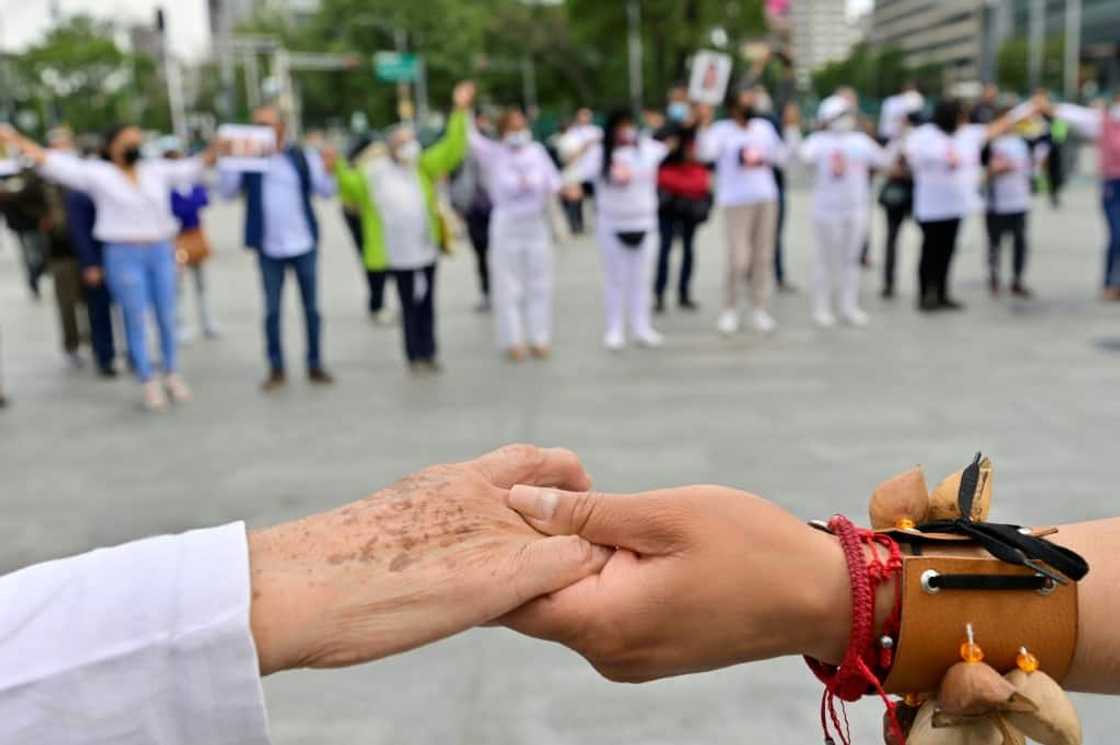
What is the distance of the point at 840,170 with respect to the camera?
848 centimetres

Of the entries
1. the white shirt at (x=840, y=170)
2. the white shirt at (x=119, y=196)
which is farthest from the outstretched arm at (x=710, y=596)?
the white shirt at (x=840, y=170)

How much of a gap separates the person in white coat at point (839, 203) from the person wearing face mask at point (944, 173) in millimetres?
439

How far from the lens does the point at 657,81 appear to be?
42.0m

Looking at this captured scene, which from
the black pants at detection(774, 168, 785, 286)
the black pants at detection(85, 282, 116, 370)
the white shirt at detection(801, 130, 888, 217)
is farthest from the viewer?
the black pants at detection(774, 168, 785, 286)

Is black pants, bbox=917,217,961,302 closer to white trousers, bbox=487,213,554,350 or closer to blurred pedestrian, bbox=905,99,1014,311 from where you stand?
blurred pedestrian, bbox=905,99,1014,311

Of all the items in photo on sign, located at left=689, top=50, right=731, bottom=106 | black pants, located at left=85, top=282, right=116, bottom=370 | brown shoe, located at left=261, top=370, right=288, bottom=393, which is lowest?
brown shoe, located at left=261, top=370, right=288, bottom=393

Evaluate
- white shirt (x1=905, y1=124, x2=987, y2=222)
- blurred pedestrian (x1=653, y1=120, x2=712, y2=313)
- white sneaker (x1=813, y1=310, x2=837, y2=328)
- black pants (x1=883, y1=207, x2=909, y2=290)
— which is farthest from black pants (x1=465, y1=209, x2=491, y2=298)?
white shirt (x1=905, y1=124, x2=987, y2=222)

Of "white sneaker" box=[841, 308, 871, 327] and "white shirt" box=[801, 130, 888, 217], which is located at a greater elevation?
"white shirt" box=[801, 130, 888, 217]

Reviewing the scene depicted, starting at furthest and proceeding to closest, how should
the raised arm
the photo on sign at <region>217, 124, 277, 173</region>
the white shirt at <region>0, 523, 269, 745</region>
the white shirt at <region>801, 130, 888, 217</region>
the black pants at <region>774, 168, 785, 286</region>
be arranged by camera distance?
the black pants at <region>774, 168, 785, 286</region> → the white shirt at <region>801, 130, 888, 217</region> → the raised arm → the photo on sign at <region>217, 124, 277, 173</region> → the white shirt at <region>0, 523, 269, 745</region>

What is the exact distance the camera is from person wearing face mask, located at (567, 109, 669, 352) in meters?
8.14

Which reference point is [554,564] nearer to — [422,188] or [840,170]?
[422,188]

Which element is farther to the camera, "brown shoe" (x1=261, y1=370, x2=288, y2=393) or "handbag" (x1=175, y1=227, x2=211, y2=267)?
"handbag" (x1=175, y1=227, x2=211, y2=267)

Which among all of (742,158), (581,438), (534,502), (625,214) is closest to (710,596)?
(534,502)

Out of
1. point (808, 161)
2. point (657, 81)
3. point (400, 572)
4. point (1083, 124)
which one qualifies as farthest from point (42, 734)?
point (657, 81)
